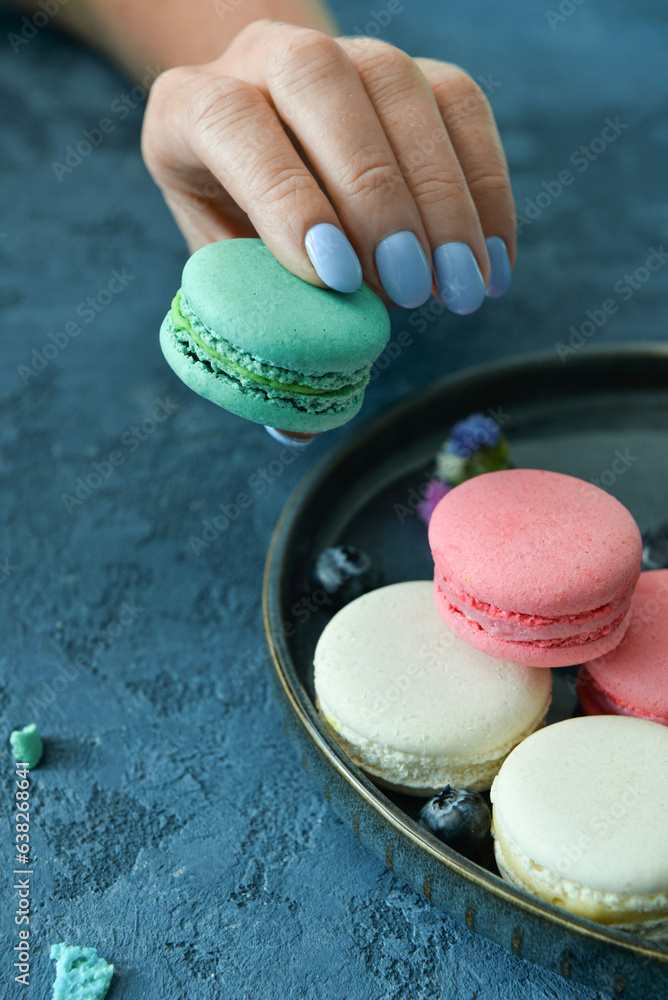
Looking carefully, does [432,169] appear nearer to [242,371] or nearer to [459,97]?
[459,97]

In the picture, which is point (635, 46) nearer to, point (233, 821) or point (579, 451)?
point (579, 451)

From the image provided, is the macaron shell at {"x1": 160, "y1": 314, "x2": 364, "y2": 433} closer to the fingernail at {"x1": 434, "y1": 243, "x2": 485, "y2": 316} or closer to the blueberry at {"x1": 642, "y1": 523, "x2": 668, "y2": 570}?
the fingernail at {"x1": 434, "y1": 243, "x2": 485, "y2": 316}

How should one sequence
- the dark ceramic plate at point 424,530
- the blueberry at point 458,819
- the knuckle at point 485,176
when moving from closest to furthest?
the dark ceramic plate at point 424,530 < the blueberry at point 458,819 < the knuckle at point 485,176

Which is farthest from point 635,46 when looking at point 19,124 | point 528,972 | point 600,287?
point 528,972

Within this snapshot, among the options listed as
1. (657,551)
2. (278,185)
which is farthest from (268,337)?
(657,551)

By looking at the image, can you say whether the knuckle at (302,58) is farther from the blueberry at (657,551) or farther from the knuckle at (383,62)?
the blueberry at (657,551)

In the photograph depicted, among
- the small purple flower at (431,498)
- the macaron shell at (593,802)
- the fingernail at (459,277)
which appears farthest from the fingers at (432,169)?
the macaron shell at (593,802)

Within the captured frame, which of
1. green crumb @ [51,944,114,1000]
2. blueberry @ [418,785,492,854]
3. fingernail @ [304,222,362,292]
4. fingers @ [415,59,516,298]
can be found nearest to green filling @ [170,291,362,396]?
fingernail @ [304,222,362,292]
